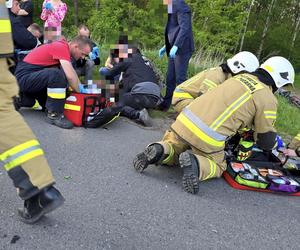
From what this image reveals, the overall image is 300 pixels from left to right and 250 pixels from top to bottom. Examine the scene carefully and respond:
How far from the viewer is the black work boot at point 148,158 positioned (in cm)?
371

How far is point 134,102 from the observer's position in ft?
19.4

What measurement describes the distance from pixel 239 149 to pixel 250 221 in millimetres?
1232

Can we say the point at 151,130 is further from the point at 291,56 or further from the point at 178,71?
the point at 291,56

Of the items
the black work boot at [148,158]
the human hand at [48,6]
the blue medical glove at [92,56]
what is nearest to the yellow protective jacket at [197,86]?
the black work boot at [148,158]

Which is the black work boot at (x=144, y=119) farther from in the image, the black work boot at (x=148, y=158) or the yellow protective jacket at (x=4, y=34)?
the yellow protective jacket at (x=4, y=34)

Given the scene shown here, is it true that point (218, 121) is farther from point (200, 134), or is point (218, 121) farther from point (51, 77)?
point (51, 77)

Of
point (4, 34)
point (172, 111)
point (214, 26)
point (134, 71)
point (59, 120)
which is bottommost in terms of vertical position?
point (214, 26)

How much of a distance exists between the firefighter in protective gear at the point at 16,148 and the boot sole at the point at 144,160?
1.36m

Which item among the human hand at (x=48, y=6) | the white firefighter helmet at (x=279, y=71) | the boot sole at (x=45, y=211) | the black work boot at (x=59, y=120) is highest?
the white firefighter helmet at (x=279, y=71)

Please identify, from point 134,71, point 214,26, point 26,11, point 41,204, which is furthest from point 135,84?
point 214,26

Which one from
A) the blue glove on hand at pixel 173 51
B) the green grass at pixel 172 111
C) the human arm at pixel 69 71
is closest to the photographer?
the human arm at pixel 69 71

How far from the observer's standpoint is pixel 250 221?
324 centimetres

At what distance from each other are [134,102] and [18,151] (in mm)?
3638

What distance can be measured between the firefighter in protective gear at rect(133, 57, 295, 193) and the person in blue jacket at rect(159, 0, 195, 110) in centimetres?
225
